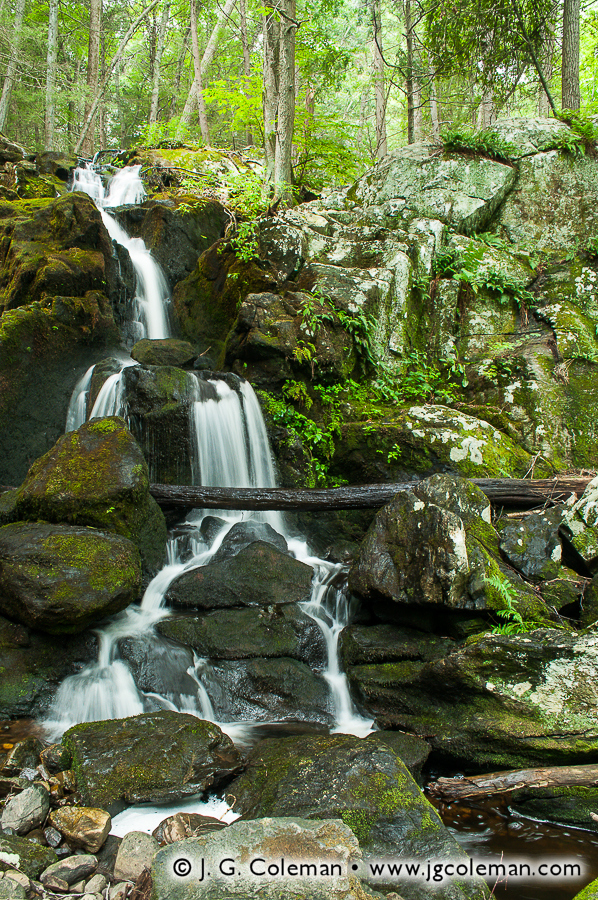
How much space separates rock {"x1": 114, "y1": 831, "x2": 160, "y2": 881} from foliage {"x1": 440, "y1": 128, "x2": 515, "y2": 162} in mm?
12974

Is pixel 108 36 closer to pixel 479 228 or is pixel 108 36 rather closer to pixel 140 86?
pixel 140 86

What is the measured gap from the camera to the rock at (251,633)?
5.27 m

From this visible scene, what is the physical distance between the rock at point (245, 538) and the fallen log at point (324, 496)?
50cm

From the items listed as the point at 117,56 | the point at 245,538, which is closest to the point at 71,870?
the point at 245,538

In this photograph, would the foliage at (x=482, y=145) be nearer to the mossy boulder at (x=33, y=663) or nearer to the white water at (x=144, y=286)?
the white water at (x=144, y=286)

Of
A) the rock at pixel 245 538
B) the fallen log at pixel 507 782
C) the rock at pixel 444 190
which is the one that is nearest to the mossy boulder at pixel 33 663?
the rock at pixel 245 538

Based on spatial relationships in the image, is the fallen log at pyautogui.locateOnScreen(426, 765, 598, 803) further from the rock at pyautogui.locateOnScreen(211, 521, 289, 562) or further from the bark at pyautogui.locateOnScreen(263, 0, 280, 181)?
the bark at pyautogui.locateOnScreen(263, 0, 280, 181)

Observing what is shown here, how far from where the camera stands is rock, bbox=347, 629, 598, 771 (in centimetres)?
384

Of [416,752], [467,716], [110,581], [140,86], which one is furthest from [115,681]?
[140,86]

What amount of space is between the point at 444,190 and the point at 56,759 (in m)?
11.9

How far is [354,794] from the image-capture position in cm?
311

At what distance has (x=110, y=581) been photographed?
492cm

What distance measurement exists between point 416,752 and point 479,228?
34.9ft

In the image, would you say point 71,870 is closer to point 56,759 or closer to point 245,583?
point 56,759
